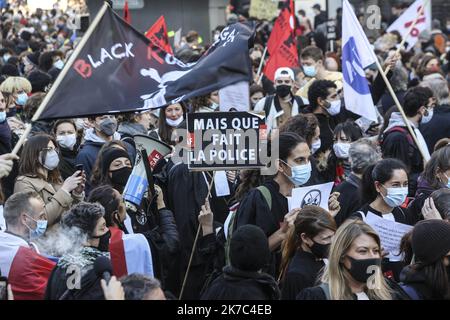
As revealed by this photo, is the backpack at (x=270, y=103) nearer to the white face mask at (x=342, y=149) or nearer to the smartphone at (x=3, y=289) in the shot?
the white face mask at (x=342, y=149)

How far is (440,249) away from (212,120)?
215cm

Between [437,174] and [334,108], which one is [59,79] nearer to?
[437,174]

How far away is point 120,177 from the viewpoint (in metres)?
8.02

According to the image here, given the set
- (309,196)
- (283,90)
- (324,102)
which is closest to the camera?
(309,196)

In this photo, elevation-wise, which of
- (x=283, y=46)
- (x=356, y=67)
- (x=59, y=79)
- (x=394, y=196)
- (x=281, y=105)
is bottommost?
(x=394, y=196)

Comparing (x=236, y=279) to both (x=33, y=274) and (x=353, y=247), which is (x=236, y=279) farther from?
(x=33, y=274)

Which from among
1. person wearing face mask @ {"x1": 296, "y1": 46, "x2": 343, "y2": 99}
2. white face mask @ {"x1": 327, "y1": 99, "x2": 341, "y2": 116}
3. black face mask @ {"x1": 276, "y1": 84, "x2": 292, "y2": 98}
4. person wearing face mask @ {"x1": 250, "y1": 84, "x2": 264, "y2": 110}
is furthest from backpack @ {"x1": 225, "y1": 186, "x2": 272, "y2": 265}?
person wearing face mask @ {"x1": 296, "y1": 46, "x2": 343, "y2": 99}

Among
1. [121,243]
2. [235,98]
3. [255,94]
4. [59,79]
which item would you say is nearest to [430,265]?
[121,243]

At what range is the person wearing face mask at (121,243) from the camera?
6559 mm

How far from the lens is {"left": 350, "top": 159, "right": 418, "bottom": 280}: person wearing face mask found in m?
7.36

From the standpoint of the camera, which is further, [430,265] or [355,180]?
[355,180]

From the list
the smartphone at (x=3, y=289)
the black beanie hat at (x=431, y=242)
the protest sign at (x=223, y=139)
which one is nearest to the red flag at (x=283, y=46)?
the protest sign at (x=223, y=139)

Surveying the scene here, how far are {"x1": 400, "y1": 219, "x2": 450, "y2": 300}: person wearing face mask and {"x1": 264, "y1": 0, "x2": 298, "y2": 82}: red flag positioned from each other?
321 inches

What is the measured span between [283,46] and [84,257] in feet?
27.6
